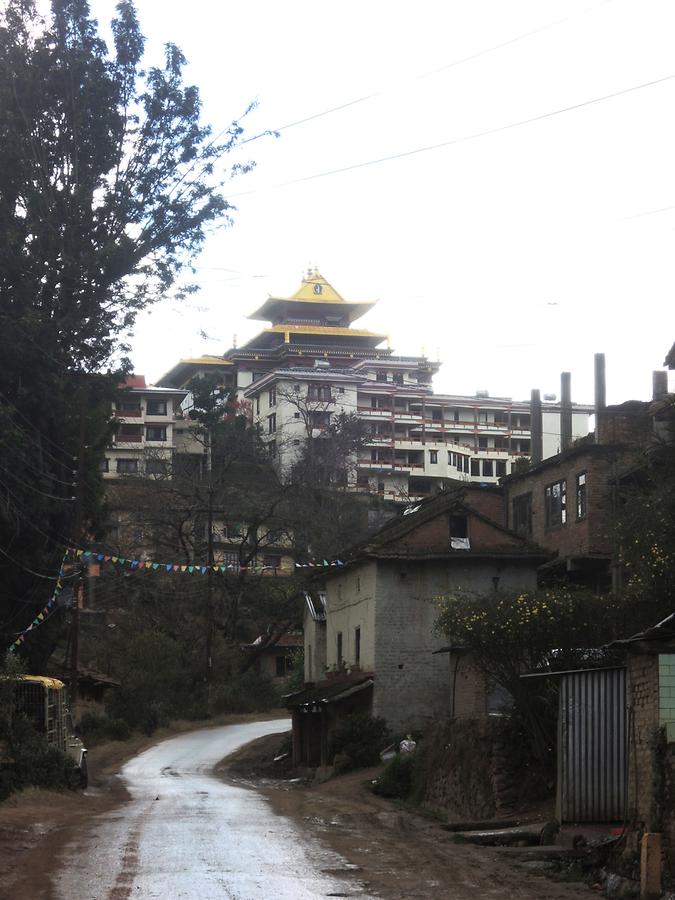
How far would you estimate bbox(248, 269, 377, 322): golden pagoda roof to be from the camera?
392 ft

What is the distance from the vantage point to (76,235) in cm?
3566

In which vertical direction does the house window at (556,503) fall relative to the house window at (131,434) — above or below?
below

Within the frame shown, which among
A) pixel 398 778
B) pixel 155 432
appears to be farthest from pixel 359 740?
pixel 155 432

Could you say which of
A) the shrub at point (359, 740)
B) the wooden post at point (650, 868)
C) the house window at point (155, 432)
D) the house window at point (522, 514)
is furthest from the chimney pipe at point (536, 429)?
the house window at point (155, 432)

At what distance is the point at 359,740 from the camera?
124 ft

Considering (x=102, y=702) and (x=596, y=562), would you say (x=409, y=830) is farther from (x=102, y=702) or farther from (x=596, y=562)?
(x=102, y=702)

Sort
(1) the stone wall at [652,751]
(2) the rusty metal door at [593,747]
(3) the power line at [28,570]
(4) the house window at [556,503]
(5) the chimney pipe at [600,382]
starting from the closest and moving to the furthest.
Result: (1) the stone wall at [652,751], (2) the rusty metal door at [593,747], (3) the power line at [28,570], (4) the house window at [556,503], (5) the chimney pipe at [600,382]

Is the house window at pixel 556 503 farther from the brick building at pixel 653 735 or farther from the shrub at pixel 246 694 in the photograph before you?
the brick building at pixel 653 735

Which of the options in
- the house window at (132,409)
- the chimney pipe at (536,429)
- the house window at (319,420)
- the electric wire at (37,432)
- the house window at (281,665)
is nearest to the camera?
the electric wire at (37,432)

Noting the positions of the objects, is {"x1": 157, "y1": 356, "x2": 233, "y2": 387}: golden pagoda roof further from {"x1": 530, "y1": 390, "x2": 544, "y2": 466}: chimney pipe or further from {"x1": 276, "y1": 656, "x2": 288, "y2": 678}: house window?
{"x1": 530, "y1": 390, "x2": 544, "y2": 466}: chimney pipe

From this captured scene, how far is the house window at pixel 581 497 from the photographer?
40438 mm

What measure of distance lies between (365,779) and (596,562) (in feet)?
36.3

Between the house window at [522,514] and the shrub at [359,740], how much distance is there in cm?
1003

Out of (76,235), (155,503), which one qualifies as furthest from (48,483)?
(155,503)
